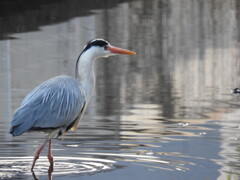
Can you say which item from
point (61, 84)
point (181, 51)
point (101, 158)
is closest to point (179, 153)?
point (101, 158)

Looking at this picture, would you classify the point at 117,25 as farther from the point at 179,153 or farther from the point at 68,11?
the point at 179,153

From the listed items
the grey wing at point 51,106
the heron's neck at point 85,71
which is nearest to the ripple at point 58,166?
the grey wing at point 51,106

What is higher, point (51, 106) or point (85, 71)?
point (85, 71)

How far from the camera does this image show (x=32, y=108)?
390 inches

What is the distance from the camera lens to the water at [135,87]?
10164 mm

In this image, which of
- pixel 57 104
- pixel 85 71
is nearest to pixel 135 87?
pixel 85 71

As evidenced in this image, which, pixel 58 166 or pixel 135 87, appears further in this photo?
pixel 135 87

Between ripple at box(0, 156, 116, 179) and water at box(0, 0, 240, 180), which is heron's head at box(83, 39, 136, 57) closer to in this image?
water at box(0, 0, 240, 180)

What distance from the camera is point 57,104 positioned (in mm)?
10125

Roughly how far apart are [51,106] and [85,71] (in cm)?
73

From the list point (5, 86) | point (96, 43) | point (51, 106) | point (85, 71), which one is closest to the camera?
point (51, 106)

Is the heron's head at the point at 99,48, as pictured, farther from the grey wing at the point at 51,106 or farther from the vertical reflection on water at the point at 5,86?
the vertical reflection on water at the point at 5,86

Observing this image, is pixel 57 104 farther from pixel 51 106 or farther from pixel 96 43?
pixel 96 43

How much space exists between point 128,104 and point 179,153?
3.96m
